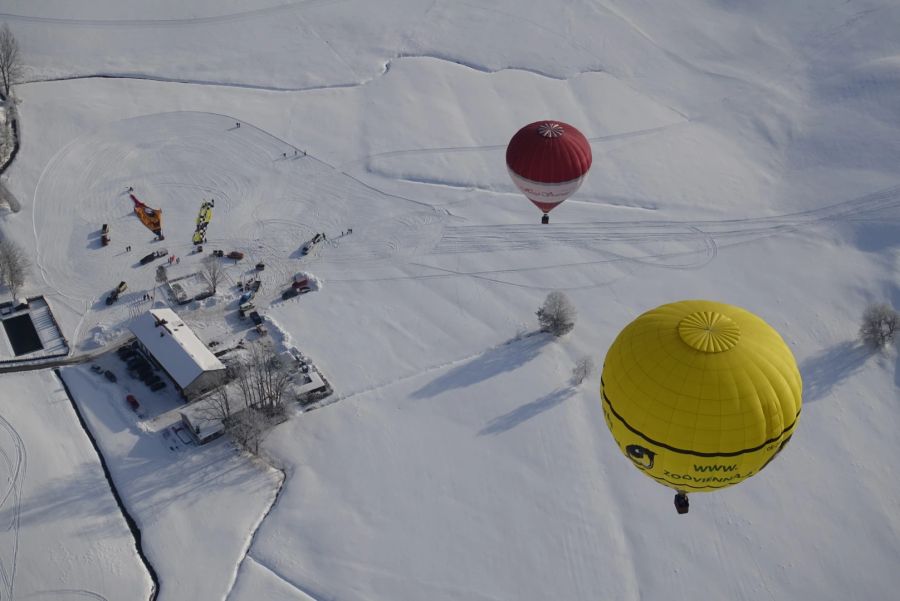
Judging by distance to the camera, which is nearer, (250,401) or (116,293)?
(250,401)

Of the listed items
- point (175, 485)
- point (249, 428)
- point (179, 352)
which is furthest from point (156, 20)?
point (175, 485)

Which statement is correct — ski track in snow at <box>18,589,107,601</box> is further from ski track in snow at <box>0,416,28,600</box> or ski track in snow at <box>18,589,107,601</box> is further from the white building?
the white building

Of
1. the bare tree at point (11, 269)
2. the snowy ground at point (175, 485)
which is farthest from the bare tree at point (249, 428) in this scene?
the bare tree at point (11, 269)

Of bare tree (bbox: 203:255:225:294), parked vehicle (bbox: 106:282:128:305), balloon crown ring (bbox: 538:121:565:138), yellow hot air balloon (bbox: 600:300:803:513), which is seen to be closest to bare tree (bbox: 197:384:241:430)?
bare tree (bbox: 203:255:225:294)

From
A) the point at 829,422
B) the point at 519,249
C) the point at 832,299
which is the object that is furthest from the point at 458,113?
the point at 829,422

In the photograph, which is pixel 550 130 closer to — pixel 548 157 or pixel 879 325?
pixel 548 157

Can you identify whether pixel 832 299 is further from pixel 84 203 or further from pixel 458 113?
pixel 84 203

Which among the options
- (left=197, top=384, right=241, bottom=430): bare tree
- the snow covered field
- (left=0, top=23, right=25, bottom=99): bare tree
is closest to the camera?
the snow covered field
